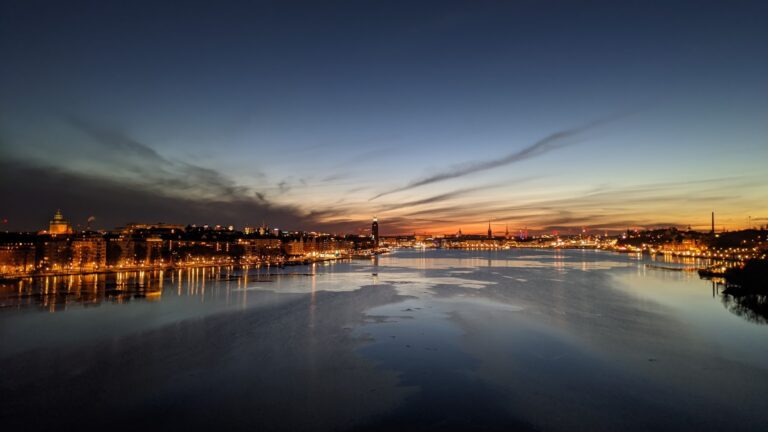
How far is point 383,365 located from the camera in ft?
37.9

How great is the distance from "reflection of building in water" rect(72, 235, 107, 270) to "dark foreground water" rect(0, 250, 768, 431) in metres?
26.5

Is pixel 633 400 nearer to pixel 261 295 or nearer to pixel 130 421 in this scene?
pixel 130 421

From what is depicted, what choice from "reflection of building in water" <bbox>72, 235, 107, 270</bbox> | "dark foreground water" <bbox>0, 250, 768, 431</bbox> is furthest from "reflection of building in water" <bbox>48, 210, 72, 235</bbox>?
"dark foreground water" <bbox>0, 250, 768, 431</bbox>

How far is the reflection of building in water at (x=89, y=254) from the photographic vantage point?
46.4 m

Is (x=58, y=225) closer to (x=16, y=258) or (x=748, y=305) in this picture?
(x=16, y=258)

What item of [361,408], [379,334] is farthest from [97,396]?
[379,334]

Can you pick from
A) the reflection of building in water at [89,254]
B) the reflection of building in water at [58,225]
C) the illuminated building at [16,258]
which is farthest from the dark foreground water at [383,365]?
the reflection of building in water at [58,225]

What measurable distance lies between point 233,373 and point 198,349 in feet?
10.2

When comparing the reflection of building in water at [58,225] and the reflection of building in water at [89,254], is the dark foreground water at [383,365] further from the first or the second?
the reflection of building in water at [58,225]

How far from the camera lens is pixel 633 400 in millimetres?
9211

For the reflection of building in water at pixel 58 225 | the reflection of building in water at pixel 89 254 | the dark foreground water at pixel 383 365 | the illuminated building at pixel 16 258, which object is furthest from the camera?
the reflection of building in water at pixel 58 225

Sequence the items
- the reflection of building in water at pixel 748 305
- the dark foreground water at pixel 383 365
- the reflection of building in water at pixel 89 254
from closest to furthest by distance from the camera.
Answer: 1. the dark foreground water at pixel 383 365
2. the reflection of building in water at pixel 748 305
3. the reflection of building in water at pixel 89 254

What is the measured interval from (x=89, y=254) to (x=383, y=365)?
51.4 m

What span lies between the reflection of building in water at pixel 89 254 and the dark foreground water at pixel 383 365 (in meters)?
26.5
